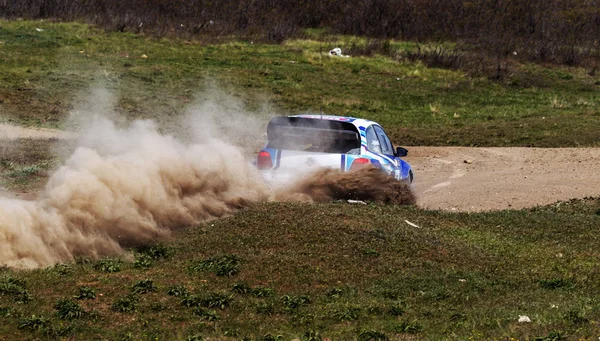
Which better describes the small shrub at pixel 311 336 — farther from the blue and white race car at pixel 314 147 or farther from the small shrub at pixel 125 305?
the blue and white race car at pixel 314 147

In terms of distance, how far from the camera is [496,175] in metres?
19.7

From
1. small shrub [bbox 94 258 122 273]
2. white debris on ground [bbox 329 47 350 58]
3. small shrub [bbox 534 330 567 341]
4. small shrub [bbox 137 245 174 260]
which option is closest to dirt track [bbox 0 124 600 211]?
small shrub [bbox 137 245 174 260]

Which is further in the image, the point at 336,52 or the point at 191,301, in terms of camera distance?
the point at 336,52

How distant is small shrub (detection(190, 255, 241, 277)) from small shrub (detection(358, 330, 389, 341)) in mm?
2243

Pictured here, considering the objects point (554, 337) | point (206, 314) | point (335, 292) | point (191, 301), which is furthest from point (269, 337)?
point (554, 337)

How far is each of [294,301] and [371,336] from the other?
1.20m

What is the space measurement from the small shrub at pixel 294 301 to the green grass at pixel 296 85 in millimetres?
16643

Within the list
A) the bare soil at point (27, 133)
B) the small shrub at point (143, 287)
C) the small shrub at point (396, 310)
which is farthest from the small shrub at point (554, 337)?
the bare soil at point (27, 133)

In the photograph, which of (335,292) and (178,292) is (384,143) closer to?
(335,292)

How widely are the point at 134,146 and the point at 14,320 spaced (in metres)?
5.96

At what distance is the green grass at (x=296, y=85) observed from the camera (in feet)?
86.8

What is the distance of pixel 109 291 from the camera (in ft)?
28.4

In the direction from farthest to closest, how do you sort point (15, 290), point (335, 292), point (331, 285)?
point (331, 285)
point (335, 292)
point (15, 290)

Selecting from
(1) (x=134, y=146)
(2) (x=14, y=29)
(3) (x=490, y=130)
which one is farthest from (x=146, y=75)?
(1) (x=134, y=146)
